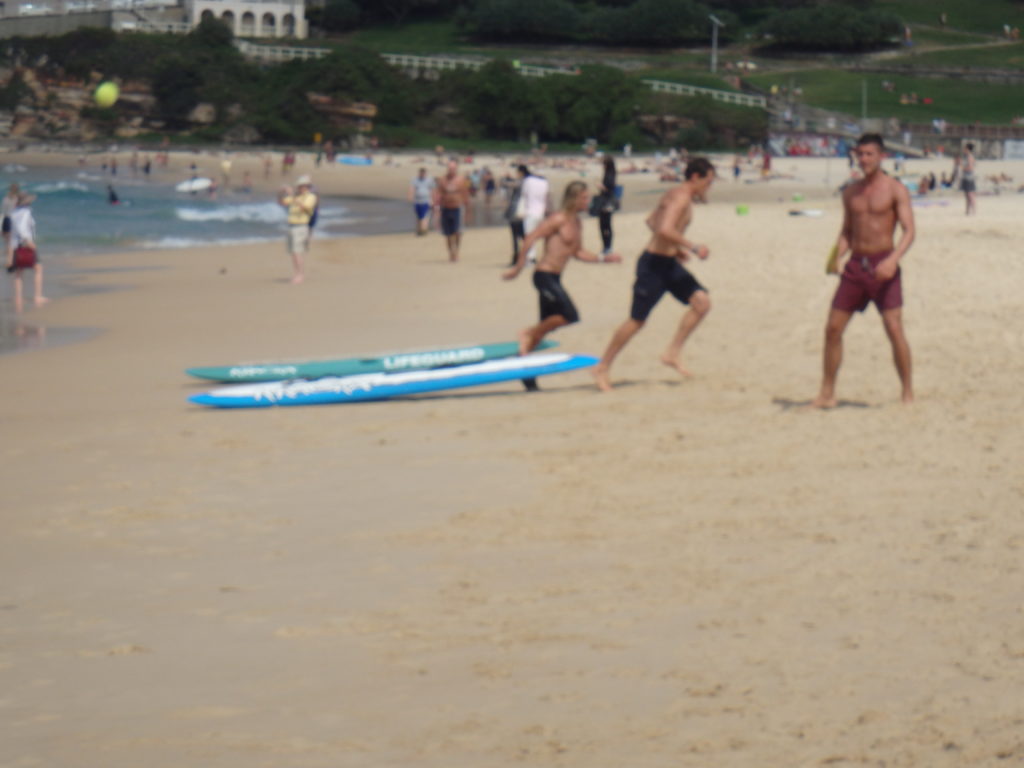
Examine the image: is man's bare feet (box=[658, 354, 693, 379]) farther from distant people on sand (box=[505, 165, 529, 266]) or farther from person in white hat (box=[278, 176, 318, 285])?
person in white hat (box=[278, 176, 318, 285])

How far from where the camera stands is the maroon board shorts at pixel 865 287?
8.53m

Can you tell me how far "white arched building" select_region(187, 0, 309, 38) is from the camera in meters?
99.5

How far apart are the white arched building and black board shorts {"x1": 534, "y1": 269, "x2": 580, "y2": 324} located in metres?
93.6

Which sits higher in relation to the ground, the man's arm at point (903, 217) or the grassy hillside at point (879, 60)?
the grassy hillside at point (879, 60)

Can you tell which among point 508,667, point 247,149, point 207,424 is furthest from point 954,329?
point 247,149

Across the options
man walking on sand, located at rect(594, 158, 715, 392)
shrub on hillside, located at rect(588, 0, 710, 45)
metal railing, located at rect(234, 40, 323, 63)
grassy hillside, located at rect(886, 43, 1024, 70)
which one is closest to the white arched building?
metal railing, located at rect(234, 40, 323, 63)

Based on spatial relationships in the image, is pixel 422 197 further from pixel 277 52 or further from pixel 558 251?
pixel 277 52

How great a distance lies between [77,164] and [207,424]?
65.3 m

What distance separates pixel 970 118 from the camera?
72.1 m

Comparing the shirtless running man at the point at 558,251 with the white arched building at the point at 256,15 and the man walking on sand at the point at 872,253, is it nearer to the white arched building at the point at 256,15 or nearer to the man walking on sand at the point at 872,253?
the man walking on sand at the point at 872,253

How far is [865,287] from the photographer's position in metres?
8.60

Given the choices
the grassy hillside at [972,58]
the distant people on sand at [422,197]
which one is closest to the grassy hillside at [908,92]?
the grassy hillside at [972,58]

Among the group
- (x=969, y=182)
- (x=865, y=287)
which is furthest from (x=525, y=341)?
(x=969, y=182)

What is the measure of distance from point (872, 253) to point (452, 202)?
12997 millimetres
